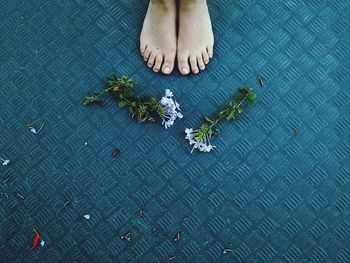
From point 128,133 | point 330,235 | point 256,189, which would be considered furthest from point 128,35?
point 330,235

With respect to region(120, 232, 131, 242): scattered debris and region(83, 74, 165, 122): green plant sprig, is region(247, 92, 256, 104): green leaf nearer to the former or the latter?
region(83, 74, 165, 122): green plant sprig

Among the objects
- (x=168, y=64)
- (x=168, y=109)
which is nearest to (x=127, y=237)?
(x=168, y=109)

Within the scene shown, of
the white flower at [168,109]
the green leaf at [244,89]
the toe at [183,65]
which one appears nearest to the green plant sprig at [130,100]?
the white flower at [168,109]

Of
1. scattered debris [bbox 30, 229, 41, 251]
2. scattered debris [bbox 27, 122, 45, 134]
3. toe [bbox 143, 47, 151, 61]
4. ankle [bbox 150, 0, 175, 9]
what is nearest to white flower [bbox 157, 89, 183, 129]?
toe [bbox 143, 47, 151, 61]

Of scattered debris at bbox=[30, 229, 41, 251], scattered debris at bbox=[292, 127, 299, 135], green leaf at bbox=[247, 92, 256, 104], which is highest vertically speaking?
green leaf at bbox=[247, 92, 256, 104]

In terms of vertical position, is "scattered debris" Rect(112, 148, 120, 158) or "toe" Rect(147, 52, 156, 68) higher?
"toe" Rect(147, 52, 156, 68)

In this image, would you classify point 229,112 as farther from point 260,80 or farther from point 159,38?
point 159,38
